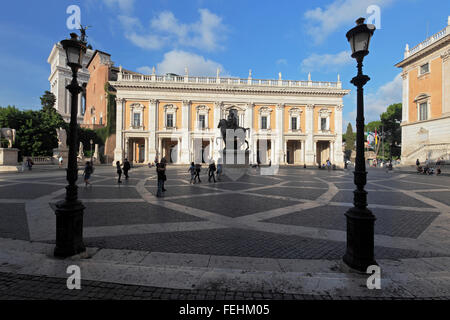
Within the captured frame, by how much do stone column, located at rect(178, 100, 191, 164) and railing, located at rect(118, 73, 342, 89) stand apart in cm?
445

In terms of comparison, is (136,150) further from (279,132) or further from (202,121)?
(279,132)

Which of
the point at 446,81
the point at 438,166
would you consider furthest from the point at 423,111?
the point at 438,166

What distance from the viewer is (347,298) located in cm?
241

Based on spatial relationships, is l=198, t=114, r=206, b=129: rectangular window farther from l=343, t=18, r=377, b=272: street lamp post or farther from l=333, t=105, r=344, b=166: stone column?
l=343, t=18, r=377, b=272: street lamp post

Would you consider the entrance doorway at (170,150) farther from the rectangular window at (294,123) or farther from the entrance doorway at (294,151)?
the entrance doorway at (294,151)

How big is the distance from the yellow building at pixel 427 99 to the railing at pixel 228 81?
1039 cm

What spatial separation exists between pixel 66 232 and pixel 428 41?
140ft

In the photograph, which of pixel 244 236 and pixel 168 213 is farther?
pixel 168 213

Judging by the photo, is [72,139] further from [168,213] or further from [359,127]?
[359,127]

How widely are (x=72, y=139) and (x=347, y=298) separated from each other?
4760 mm

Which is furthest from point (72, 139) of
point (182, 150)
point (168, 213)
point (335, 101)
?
point (335, 101)

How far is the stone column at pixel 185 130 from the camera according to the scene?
36.6 meters

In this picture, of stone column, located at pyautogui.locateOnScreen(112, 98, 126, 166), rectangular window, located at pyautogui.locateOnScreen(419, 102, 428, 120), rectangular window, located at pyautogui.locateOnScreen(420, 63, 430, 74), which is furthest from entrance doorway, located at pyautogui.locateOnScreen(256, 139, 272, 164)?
stone column, located at pyautogui.locateOnScreen(112, 98, 126, 166)

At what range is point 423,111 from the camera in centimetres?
2906
